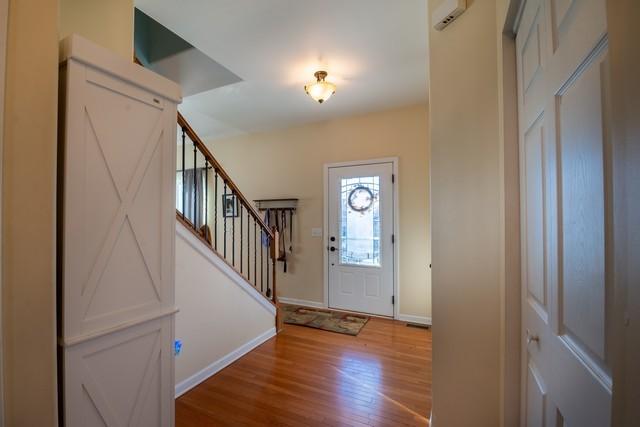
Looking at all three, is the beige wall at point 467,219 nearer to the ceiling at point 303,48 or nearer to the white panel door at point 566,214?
the white panel door at point 566,214

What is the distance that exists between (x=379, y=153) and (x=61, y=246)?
3.45m

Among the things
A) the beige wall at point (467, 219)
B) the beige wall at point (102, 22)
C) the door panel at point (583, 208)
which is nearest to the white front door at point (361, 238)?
the beige wall at point (467, 219)

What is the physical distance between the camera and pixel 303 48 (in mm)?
2377

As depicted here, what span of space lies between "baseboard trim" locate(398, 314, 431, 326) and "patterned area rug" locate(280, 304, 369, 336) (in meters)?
0.46

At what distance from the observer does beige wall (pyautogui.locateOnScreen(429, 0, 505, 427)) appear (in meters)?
1.26

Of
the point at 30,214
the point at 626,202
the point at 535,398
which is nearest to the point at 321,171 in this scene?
the point at 30,214

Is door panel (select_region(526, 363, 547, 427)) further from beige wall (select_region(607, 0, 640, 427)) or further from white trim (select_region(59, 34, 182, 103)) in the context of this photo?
white trim (select_region(59, 34, 182, 103))

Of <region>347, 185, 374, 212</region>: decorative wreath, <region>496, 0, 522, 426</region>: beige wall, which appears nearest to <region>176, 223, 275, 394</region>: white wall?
<region>347, 185, 374, 212</region>: decorative wreath

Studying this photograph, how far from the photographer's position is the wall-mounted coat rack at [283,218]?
441cm

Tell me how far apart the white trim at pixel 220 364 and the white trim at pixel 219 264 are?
11.8 inches

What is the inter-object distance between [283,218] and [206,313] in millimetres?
2206

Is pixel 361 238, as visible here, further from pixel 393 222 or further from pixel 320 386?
pixel 320 386

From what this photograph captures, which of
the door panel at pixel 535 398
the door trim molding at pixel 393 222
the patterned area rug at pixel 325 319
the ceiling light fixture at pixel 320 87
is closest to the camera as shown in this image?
the door panel at pixel 535 398

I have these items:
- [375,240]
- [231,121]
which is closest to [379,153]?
[375,240]
